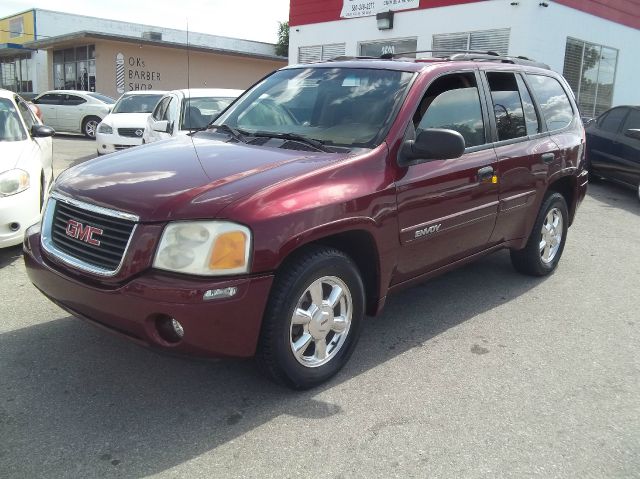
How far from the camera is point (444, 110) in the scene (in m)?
4.00

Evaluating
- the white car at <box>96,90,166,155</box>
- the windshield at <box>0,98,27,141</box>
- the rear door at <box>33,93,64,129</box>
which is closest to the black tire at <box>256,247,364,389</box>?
the windshield at <box>0,98,27,141</box>

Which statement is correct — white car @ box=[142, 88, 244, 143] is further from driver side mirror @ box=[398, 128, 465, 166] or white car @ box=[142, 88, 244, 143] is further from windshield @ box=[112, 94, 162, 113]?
driver side mirror @ box=[398, 128, 465, 166]

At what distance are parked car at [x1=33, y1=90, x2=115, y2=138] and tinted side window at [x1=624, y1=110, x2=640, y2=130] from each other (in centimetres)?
1437

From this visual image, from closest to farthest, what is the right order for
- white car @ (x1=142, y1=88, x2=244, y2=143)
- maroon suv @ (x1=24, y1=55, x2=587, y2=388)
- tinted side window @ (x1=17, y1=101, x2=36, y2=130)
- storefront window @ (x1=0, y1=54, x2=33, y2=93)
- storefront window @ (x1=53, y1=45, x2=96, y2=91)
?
1. maroon suv @ (x1=24, y1=55, x2=587, y2=388)
2. tinted side window @ (x1=17, y1=101, x2=36, y2=130)
3. white car @ (x1=142, y1=88, x2=244, y2=143)
4. storefront window @ (x1=53, y1=45, x2=96, y2=91)
5. storefront window @ (x1=0, y1=54, x2=33, y2=93)

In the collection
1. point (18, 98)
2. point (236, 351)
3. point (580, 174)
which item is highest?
point (18, 98)

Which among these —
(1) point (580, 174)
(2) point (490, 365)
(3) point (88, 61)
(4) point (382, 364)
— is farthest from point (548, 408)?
(3) point (88, 61)

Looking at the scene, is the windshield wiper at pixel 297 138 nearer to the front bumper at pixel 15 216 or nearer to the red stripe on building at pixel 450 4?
the front bumper at pixel 15 216

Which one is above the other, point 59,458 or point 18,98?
point 18,98

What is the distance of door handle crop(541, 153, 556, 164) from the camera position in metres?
4.82

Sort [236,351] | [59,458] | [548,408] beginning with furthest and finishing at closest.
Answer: [548,408] < [236,351] < [59,458]

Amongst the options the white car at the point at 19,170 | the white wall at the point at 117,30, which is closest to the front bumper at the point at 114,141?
the white car at the point at 19,170

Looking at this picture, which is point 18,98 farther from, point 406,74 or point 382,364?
point 382,364

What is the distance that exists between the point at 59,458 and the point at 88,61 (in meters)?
28.4

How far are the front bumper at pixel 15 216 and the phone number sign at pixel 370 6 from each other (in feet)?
42.3
